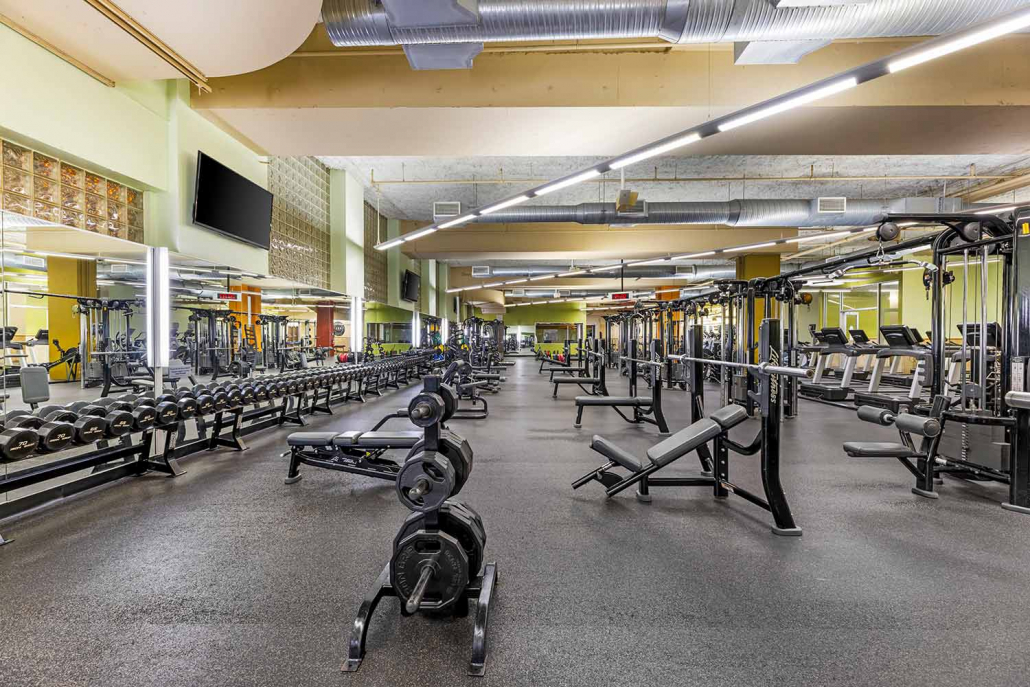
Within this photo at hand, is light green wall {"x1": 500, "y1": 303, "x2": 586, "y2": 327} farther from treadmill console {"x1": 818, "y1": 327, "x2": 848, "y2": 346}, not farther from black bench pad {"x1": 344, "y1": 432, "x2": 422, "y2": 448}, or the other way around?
black bench pad {"x1": 344, "y1": 432, "x2": 422, "y2": 448}

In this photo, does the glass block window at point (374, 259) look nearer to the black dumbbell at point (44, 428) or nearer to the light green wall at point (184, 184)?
the light green wall at point (184, 184)

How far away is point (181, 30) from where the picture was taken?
102 inches

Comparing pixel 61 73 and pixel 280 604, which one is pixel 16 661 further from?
pixel 61 73

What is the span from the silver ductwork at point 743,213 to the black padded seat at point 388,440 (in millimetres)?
3416

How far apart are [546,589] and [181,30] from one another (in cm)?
349

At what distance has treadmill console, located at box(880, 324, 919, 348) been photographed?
5.38m

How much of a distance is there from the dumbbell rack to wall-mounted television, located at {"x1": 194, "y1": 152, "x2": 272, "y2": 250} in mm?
3441

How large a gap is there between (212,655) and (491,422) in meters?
3.95

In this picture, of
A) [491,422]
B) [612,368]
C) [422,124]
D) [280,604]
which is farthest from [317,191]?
[612,368]

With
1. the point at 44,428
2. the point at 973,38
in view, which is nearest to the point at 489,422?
the point at 44,428

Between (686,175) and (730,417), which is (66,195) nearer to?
(730,417)

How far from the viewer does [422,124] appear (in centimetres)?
363

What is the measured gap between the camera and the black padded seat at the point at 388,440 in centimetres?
286

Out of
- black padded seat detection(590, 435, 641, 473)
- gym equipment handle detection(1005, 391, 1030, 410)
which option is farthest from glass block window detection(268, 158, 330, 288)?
gym equipment handle detection(1005, 391, 1030, 410)
